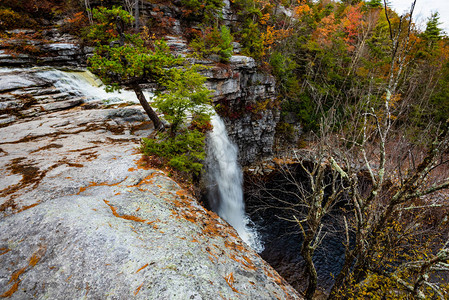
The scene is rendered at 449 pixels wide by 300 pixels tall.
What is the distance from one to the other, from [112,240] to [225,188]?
1223cm

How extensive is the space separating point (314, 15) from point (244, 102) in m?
16.8

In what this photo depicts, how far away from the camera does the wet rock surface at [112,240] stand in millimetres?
2732

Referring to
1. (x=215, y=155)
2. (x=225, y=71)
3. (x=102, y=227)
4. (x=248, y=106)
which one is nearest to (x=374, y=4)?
(x=248, y=106)

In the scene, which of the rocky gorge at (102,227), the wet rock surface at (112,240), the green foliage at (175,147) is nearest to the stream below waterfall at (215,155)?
the rocky gorge at (102,227)

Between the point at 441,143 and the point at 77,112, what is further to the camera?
the point at 77,112

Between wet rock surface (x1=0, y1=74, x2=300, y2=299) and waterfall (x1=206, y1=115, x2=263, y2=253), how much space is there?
270 inches

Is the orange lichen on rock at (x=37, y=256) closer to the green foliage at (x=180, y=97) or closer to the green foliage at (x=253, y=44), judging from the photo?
the green foliage at (x=180, y=97)

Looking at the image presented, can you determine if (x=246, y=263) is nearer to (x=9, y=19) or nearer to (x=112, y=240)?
(x=112, y=240)

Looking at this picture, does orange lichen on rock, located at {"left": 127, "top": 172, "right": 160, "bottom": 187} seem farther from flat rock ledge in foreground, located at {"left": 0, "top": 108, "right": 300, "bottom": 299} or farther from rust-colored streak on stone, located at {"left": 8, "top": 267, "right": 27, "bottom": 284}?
rust-colored streak on stone, located at {"left": 8, "top": 267, "right": 27, "bottom": 284}

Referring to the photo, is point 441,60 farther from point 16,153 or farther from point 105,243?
point 16,153

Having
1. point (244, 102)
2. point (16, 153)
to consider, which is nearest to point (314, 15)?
point (244, 102)

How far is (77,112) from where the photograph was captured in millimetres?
11039

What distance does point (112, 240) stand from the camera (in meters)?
3.33

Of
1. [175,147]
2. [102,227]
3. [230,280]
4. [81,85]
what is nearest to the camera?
[230,280]
